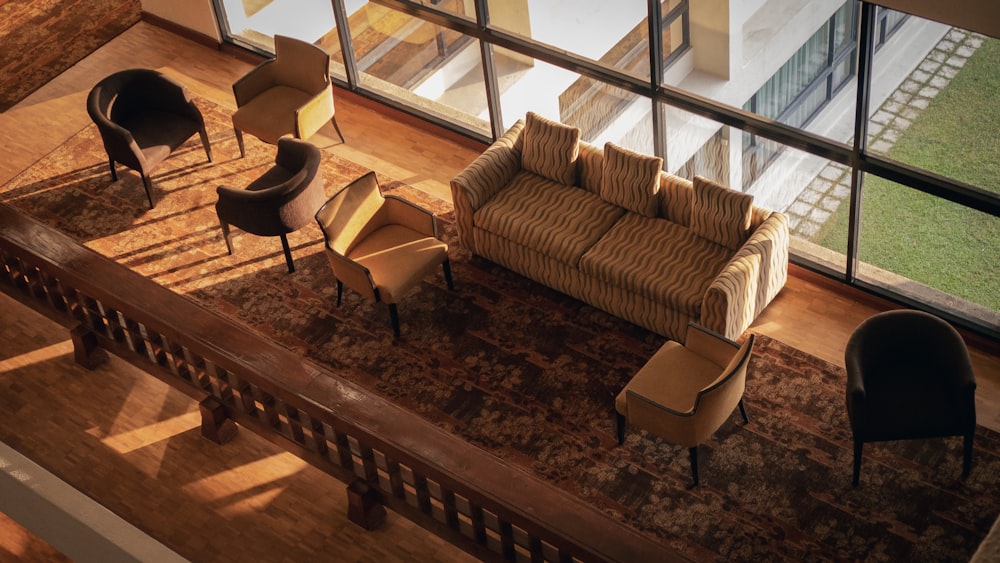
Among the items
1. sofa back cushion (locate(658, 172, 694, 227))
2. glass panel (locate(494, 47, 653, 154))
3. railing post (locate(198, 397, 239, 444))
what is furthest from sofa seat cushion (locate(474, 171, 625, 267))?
railing post (locate(198, 397, 239, 444))

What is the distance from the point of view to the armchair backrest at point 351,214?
27.1 ft

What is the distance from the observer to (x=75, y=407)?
7.81 m

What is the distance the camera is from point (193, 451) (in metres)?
7.46

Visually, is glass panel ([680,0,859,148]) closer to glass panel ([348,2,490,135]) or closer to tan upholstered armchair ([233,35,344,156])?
glass panel ([348,2,490,135])

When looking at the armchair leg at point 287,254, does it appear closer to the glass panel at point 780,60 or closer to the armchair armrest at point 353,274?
the armchair armrest at point 353,274

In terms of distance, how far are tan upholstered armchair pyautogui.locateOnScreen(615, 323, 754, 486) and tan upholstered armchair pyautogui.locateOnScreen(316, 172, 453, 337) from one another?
1.68m

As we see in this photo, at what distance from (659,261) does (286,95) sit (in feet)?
11.6

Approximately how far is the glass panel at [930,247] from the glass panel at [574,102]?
170cm

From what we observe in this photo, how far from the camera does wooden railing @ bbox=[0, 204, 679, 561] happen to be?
17.9ft

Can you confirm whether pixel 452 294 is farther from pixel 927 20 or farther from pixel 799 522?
pixel 927 20

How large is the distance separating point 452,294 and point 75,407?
103 inches

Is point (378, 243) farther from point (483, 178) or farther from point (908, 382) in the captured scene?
point (908, 382)

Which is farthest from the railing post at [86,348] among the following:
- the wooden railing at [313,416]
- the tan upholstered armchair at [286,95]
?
the tan upholstered armchair at [286,95]

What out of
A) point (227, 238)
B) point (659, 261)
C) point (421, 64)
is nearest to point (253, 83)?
point (421, 64)
